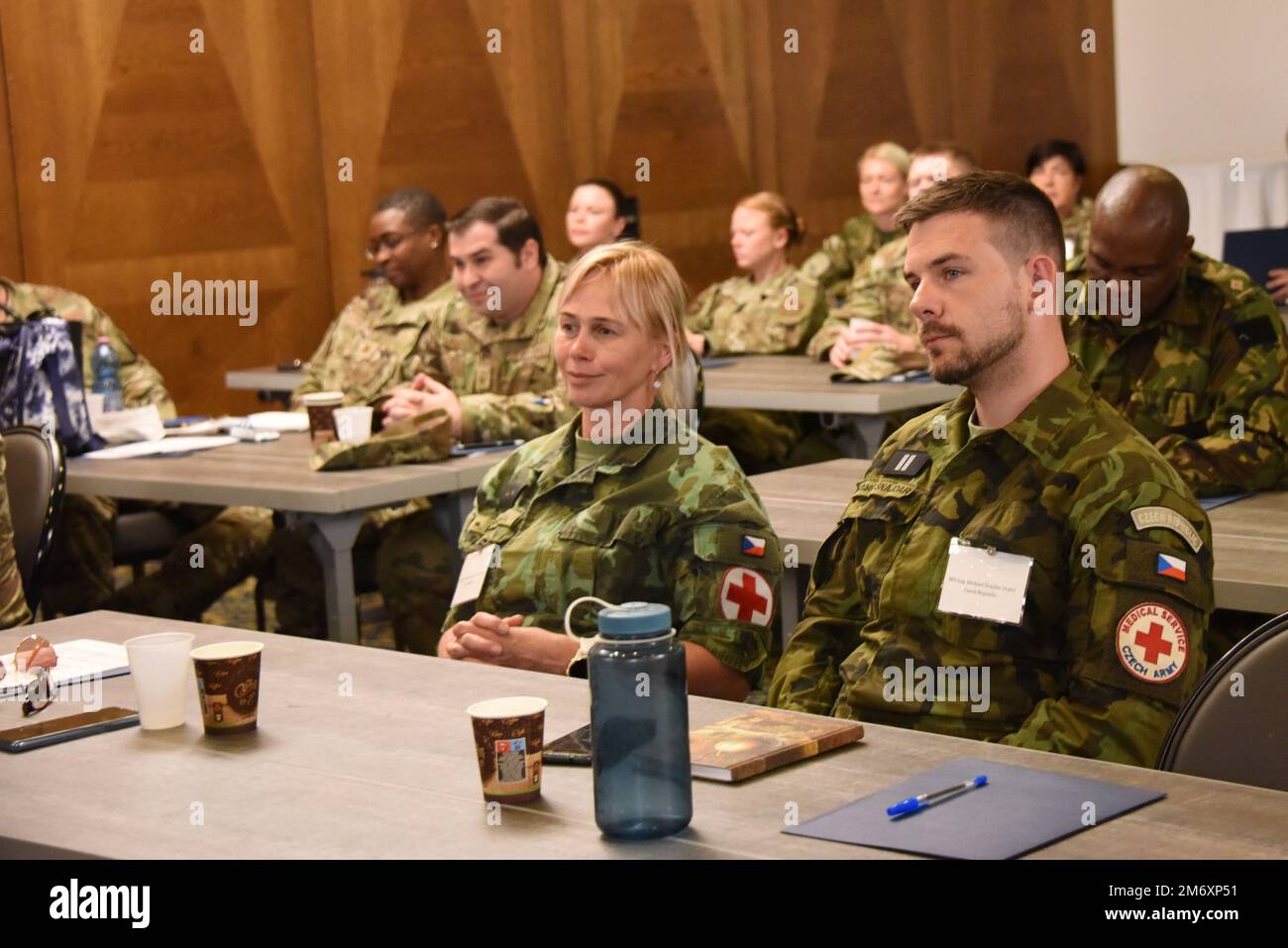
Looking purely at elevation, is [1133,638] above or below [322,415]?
below

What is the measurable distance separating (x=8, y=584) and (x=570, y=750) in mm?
1850

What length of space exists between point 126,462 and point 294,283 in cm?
333

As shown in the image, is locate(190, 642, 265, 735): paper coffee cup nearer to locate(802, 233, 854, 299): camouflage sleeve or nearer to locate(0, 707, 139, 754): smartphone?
locate(0, 707, 139, 754): smartphone

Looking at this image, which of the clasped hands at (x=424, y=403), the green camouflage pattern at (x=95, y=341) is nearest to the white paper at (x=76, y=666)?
the clasped hands at (x=424, y=403)

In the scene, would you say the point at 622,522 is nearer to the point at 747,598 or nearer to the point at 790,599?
the point at 747,598

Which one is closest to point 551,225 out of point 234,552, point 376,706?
point 234,552

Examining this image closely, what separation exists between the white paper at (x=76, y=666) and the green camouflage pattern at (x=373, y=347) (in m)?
2.75

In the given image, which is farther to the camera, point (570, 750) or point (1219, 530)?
point (1219, 530)

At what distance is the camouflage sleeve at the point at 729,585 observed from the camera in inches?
106

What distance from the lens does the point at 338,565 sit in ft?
13.5

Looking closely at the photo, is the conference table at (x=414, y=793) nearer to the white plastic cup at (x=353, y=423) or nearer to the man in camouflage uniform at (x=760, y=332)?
the white plastic cup at (x=353, y=423)

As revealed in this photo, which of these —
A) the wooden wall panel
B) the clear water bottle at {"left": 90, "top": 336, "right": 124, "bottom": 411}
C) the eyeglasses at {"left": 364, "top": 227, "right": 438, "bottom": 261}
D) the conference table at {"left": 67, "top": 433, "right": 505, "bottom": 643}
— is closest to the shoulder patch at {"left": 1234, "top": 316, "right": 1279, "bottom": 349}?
the conference table at {"left": 67, "top": 433, "right": 505, "bottom": 643}

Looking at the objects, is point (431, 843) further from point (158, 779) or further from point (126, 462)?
point (126, 462)
